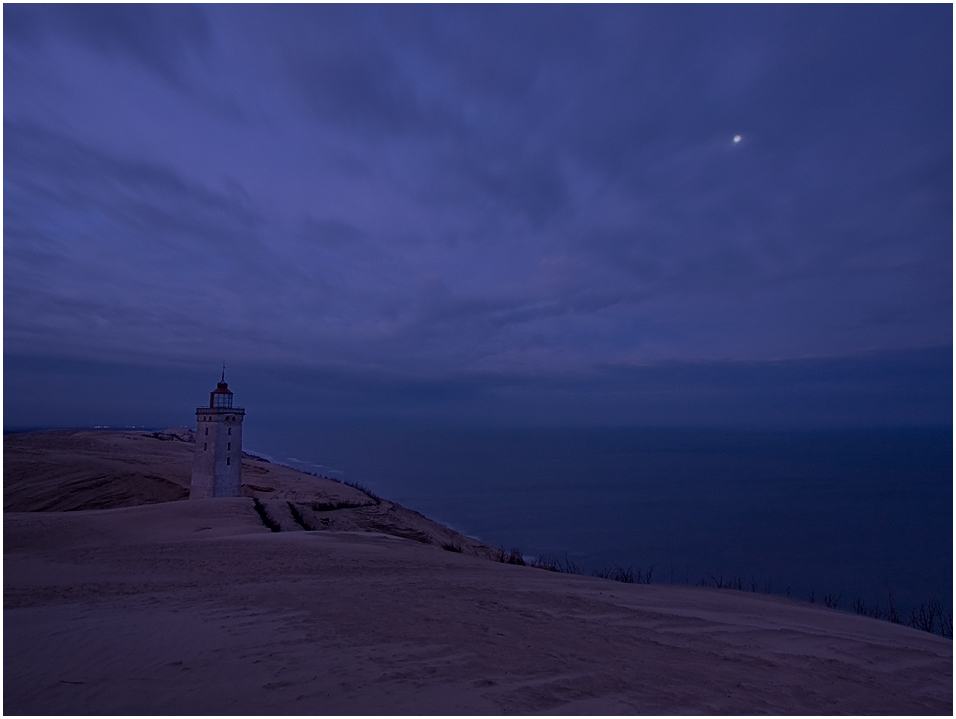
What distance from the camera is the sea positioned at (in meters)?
22.2

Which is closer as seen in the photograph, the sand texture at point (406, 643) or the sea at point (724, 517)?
the sand texture at point (406, 643)

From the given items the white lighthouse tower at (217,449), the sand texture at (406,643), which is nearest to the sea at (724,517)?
the sand texture at (406,643)

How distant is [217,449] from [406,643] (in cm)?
2041

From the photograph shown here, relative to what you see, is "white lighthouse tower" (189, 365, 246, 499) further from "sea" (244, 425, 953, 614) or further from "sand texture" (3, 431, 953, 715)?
"sea" (244, 425, 953, 614)

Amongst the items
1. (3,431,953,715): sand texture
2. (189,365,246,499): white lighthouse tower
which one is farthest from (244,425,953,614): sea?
(189,365,246,499): white lighthouse tower

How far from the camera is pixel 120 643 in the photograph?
559 centimetres

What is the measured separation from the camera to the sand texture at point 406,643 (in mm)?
4535

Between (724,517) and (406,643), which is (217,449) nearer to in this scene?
(406,643)

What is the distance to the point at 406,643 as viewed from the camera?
5.71m

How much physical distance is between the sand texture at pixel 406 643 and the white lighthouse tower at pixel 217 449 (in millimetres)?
10654

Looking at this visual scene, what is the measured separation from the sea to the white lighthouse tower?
13762mm

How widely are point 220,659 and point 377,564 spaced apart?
568cm

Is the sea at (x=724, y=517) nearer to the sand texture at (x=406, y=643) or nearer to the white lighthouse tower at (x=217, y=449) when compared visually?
the sand texture at (x=406, y=643)

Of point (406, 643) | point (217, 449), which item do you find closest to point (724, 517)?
point (217, 449)
